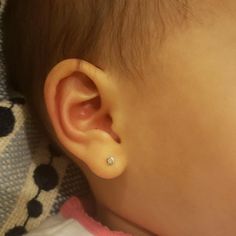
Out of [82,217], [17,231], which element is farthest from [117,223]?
[17,231]

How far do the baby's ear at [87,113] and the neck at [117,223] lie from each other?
5.5 inches

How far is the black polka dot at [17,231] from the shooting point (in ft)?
3.22

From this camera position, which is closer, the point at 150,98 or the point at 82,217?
the point at 150,98

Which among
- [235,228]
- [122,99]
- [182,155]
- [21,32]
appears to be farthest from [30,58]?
[235,228]

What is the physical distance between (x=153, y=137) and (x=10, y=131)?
25 cm

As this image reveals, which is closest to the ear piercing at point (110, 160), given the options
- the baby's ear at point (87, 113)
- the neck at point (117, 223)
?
the baby's ear at point (87, 113)

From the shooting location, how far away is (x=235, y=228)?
0.84 meters

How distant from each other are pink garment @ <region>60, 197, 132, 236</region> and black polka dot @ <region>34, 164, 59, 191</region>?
0.15 feet

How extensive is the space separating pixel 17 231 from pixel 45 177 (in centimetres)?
10

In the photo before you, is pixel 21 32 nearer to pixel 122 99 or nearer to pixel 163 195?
pixel 122 99

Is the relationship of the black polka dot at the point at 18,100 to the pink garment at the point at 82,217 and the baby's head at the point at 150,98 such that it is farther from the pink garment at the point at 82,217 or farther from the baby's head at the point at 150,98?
the pink garment at the point at 82,217

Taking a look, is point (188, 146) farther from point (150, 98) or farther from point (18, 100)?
point (18, 100)

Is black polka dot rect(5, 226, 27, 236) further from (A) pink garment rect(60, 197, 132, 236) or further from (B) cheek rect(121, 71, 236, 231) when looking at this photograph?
(B) cheek rect(121, 71, 236, 231)

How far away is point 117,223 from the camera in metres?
0.98
